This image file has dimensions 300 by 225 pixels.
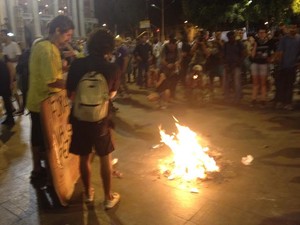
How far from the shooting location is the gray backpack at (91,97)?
364 centimetres

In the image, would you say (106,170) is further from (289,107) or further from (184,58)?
(184,58)

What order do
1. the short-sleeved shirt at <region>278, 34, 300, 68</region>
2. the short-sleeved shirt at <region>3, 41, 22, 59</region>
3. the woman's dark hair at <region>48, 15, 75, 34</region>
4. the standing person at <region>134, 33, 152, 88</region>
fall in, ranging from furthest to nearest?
the standing person at <region>134, 33, 152, 88</region>
the short-sleeved shirt at <region>3, 41, 22, 59</region>
the short-sleeved shirt at <region>278, 34, 300, 68</region>
the woman's dark hair at <region>48, 15, 75, 34</region>

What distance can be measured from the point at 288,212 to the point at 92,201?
217cm

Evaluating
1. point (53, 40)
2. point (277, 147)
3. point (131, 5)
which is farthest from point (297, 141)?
point (131, 5)

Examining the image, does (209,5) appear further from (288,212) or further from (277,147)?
(288,212)

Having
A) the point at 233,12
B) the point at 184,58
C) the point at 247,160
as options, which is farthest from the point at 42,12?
the point at 247,160

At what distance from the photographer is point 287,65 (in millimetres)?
8586

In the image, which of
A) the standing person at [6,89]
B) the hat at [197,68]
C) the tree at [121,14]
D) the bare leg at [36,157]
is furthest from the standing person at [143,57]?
the tree at [121,14]

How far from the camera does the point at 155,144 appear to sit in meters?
6.40

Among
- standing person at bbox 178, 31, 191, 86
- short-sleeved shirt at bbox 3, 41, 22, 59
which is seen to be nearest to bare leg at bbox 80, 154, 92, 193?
standing person at bbox 178, 31, 191, 86

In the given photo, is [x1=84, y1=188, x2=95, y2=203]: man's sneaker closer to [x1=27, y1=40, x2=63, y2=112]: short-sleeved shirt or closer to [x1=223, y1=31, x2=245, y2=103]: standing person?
[x1=27, y1=40, x2=63, y2=112]: short-sleeved shirt

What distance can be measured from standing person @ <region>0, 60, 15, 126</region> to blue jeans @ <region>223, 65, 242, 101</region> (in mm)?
5571

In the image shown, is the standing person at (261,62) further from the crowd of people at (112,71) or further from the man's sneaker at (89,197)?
the man's sneaker at (89,197)

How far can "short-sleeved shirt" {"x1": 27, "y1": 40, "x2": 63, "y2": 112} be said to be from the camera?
4352 millimetres
